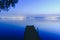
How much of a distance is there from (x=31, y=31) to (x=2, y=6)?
70 cm

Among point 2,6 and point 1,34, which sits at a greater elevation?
point 2,6

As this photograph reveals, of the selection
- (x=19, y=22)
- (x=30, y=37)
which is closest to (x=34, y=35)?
(x=30, y=37)

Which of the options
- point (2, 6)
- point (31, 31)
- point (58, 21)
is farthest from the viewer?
point (58, 21)

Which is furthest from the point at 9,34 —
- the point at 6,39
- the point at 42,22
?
the point at 42,22

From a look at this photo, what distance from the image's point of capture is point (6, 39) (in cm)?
410

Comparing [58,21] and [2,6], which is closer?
[2,6]

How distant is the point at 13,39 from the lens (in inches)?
161

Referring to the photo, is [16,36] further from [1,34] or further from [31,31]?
[31,31]

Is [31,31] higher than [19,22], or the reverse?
[19,22]

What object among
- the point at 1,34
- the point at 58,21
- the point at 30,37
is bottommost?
the point at 30,37

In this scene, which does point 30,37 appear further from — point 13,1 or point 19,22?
point 19,22

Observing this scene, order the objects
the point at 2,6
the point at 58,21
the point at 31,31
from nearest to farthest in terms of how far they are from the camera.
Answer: the point at 31,31 < the point at 2,6 < the point at 58,21

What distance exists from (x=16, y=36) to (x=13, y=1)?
1892mm

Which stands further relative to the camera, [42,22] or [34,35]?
[42,22]
